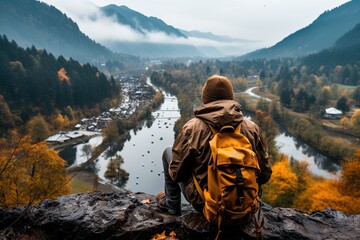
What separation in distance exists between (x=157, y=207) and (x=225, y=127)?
2860 mm

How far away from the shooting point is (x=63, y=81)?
65812 millimetres

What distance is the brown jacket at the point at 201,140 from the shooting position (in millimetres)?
3097

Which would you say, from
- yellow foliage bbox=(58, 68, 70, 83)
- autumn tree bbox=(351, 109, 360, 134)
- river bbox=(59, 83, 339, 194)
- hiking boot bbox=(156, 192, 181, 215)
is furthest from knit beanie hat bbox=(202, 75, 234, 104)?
yellow foliage bbox=(58, 68, 70, 83)

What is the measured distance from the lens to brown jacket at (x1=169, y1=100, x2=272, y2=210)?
10.2ft

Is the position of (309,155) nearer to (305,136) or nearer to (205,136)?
(305,136)

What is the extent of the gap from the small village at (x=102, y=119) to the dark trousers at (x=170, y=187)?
46767 millimetres

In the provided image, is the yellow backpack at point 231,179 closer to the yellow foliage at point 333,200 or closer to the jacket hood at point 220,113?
the jacket hood at point 220,113

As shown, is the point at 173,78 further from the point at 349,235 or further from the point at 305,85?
the point at 349,235

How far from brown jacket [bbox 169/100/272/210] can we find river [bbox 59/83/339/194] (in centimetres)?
2762

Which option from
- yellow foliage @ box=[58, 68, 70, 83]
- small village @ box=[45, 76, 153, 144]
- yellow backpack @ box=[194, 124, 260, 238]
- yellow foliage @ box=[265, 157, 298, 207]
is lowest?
small village @ box=[45, 76, 153, 144]

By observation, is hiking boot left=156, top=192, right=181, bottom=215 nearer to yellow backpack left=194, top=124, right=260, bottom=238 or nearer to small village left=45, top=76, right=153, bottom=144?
yellow backpack left=194, top=124, right=260, bottom=238

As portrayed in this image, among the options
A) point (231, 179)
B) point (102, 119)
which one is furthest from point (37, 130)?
point (231, 179)

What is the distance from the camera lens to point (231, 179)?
283 centimetres

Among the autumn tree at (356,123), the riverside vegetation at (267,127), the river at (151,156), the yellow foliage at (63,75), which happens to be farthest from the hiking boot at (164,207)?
the yellow foliage at (63,75)
